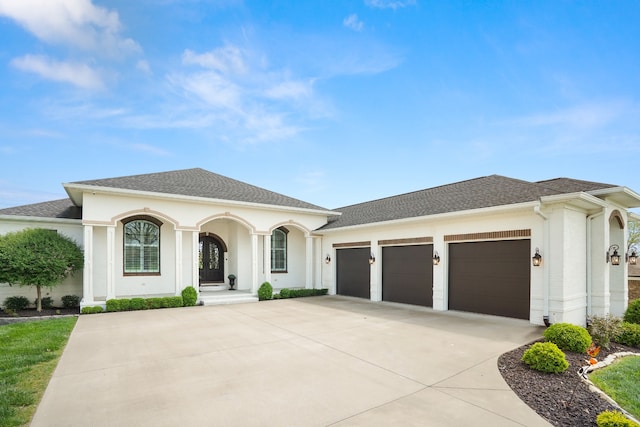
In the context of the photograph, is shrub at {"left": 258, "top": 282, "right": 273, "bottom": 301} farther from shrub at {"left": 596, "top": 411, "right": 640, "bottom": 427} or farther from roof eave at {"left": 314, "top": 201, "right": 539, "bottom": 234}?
shrub at {"left": 596, "top": 411, "right": 640, "bottom": 427}

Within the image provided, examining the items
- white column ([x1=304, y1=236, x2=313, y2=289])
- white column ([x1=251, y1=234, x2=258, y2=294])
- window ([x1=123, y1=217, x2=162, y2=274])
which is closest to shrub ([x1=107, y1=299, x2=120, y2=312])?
window ([x1=123, y1=217, x2=162, y2=274])

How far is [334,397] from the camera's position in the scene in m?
4.18

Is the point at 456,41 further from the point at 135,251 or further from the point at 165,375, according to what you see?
the point at 135,251

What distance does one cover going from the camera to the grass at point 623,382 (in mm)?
4254

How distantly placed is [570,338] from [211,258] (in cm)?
1471

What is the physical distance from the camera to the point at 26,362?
5582 mm

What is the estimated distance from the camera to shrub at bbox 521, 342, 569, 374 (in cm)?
499

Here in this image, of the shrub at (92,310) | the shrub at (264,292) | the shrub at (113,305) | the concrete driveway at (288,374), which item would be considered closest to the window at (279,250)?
the shrub at (264,292)

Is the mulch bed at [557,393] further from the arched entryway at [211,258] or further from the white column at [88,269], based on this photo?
the arched entryway at [211,258]

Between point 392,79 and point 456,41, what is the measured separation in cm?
244

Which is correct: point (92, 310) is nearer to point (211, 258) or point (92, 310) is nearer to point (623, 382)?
point (211, 258)

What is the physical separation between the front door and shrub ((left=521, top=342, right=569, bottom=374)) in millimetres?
14145

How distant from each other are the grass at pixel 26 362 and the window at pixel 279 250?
8.34 m

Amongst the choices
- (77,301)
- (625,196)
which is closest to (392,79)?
(625,196)
